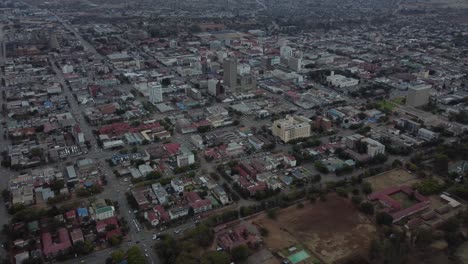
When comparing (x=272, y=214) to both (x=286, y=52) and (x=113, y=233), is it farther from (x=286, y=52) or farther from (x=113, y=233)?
(x=286, y=52)

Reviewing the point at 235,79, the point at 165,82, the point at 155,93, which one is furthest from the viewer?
the point at 165,82

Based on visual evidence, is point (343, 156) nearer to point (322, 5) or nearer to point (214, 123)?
point (214, 123)

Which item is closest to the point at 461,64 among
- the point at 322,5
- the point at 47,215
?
the point at 47,215

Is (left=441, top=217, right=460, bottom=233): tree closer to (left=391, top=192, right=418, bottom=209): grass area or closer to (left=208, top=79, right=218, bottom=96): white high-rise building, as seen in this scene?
(left=391, top=192, right=418, bottom=209): grass area

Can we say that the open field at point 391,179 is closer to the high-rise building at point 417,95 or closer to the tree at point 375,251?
the tree at point 375,251

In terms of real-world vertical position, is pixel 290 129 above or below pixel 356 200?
above

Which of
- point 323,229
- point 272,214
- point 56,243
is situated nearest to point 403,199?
point 323,229

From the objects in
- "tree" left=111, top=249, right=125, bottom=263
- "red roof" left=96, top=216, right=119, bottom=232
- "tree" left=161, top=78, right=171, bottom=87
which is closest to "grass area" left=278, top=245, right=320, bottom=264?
"tree" left=111, top=249, right=125, bottom=263

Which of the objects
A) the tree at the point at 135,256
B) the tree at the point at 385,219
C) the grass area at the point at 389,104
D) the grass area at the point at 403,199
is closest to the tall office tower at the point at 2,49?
the tree at the point at 135,256
